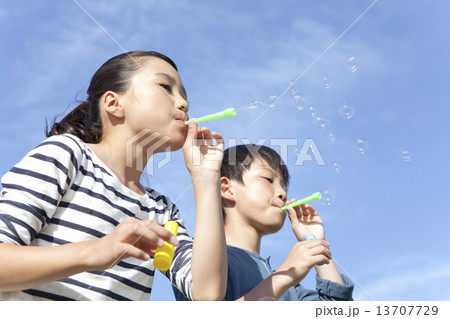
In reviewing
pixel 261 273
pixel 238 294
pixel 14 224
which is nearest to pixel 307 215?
pixel 261 273

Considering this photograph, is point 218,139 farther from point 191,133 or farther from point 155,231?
point 155,231

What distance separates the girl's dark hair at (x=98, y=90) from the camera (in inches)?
77.6

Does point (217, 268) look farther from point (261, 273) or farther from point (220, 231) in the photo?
point (261, 273)

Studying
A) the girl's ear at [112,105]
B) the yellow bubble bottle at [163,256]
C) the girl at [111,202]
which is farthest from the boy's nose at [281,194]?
the yellow bubble bottle at [163,256]

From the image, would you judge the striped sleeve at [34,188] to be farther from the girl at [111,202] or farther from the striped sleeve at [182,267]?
the striped sleeve at [182,267]

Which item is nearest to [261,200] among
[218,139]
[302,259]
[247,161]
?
[247,161]

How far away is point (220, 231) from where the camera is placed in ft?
5.24

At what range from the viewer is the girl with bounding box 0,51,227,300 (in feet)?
4.13

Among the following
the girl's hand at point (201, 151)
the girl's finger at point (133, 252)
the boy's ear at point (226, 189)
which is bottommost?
the girl's finger at point (133, 252)

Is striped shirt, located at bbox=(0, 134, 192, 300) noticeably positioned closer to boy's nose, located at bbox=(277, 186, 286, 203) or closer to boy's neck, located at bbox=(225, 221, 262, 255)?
boy's neck, located at bbox=(225, 221, 262, 255)

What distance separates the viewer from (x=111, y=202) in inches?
65.6

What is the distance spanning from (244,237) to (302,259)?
0.54 meters

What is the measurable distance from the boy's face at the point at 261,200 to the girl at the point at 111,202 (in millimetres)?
549
